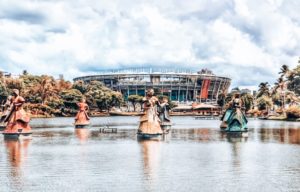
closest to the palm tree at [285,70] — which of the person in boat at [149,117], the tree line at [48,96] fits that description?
the tree line at [48,96]

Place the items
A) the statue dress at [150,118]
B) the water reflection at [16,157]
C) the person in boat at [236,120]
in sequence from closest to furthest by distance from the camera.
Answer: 1. the water reflection at [16,157]
2. the statue dress at [150,118]
3. the person in boat at [236,120]

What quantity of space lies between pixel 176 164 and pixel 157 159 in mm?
3105

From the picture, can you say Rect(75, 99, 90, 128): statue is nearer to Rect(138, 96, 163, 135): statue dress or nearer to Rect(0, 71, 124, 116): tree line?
Rect(138, 96, 163, 135): statue dress

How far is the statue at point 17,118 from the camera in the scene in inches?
2242

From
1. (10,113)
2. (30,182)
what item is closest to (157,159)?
(30,182)

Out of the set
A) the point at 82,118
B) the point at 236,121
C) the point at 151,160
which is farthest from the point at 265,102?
the point at 151,160

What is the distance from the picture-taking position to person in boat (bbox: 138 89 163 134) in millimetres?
56781

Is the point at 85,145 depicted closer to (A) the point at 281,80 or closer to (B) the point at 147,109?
(B) the point at 147,109

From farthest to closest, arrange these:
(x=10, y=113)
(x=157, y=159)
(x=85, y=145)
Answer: (x=10, y=113) < (x=85, y=145) < (x=157, y=159)

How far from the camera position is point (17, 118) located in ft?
188

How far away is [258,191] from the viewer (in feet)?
89.6

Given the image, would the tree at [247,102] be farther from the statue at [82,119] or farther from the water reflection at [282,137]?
the water reflection at [282,137]

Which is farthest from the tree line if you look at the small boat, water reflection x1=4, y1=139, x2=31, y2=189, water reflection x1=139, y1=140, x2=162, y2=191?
water reflection x1=139, y1=140, x2=162, y2=191

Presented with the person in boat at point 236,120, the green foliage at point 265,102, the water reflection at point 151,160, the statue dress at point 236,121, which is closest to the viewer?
the water reflection at point 151,160
